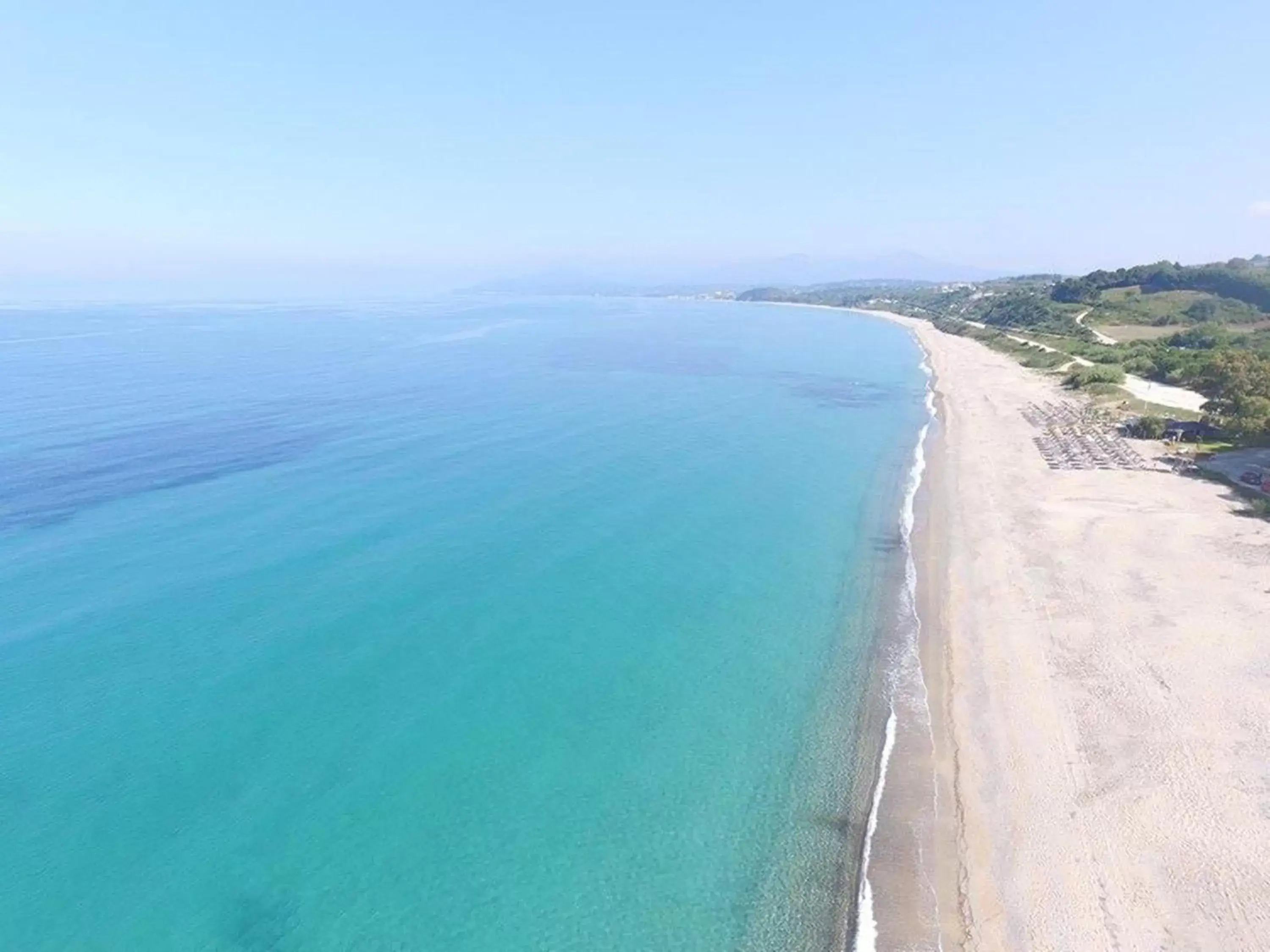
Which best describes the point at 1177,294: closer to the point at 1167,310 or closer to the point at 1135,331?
the point at 1167,310

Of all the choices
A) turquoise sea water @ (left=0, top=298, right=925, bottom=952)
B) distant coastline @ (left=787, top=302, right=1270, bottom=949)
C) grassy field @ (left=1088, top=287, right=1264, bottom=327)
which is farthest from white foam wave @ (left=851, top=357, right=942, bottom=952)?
grassy field @ (left=1088, top=287, right=1264, bottom=327)

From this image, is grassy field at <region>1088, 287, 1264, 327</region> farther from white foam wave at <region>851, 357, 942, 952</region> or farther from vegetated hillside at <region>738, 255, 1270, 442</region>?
white foam wave at <region>851, 357, 942, 952</region>

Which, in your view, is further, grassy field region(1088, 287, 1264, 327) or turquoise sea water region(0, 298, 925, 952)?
grassy field region(1088, 287, 1264, 327)

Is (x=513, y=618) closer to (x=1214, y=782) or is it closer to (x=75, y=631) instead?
(x=75, y=631)

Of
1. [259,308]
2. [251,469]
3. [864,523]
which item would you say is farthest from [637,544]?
[259,308]

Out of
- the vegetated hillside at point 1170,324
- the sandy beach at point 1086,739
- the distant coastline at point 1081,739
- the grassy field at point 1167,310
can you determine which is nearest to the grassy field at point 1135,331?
the grassy field at point 1167,310

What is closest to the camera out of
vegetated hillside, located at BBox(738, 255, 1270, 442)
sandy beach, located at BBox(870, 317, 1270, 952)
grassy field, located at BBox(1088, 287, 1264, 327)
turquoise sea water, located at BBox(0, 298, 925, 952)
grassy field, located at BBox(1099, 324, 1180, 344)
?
sandy beach, located at BBox(870, 317, 1270, 952)

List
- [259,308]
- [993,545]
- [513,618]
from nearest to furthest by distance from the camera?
[513,618]
[993,545]
[259,308]

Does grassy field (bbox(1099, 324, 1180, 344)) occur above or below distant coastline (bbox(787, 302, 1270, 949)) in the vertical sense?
below
